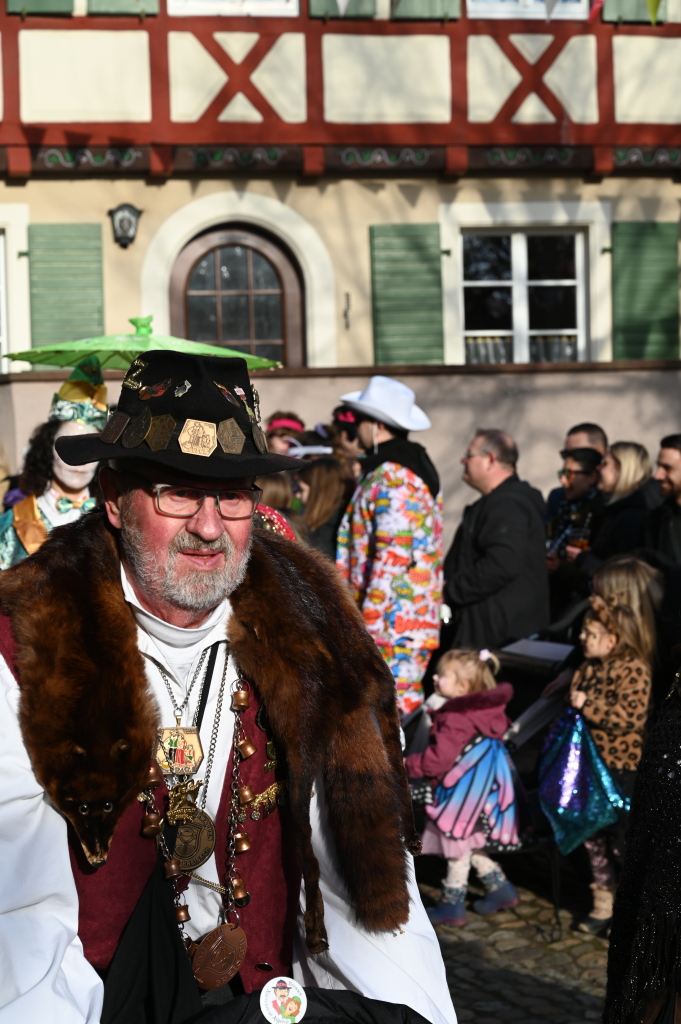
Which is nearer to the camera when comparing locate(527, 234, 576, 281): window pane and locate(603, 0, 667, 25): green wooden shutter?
locate(603, 0, 667, 25): green wooden shutter

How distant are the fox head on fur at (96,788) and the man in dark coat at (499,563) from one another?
402 cm

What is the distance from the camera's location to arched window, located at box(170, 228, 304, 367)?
12086 mm

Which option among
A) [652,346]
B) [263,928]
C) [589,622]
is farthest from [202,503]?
[652,346]

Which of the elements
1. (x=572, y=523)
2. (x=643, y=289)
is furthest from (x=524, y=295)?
(x=572, y=523)

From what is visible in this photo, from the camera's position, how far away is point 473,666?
5.53m

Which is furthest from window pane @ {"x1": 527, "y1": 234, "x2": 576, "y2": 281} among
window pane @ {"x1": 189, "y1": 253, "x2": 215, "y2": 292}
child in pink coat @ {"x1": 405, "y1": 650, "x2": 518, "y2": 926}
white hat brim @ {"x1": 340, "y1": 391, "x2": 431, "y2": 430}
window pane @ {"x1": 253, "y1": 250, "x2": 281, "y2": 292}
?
child in pink coat @ {"x1": 405, "y1": 650, "x2": 518, "y2": 926}

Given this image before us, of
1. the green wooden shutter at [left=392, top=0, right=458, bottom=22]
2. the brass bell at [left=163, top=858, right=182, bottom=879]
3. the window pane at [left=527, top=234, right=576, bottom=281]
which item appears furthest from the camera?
the window pane at [left=527, top=234, right=576, bottom=281]

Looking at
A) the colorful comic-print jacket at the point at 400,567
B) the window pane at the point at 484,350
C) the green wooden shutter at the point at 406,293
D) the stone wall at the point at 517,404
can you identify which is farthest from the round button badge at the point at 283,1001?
the window pane at the point at 484,350

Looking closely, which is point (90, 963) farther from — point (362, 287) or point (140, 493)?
point (362, 287)

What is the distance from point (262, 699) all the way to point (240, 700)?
2.2 inches

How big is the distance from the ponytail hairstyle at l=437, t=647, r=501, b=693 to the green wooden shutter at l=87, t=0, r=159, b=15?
26.6 feet

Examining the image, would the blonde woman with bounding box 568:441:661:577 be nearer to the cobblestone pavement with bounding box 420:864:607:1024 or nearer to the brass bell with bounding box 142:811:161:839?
the cobblestone pavement with bounding box 420:864:607:1024

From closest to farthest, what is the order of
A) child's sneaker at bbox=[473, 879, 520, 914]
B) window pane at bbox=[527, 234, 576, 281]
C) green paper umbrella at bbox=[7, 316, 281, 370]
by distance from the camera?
1. child's sneaker at bbox=[473, 879, 520, 914]
2. green paper umbrella at bbox=[7, 316, 281, 370]
3. window pane at bbox=[527, 234, 576, 281]

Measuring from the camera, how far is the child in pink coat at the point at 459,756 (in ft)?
17.4
